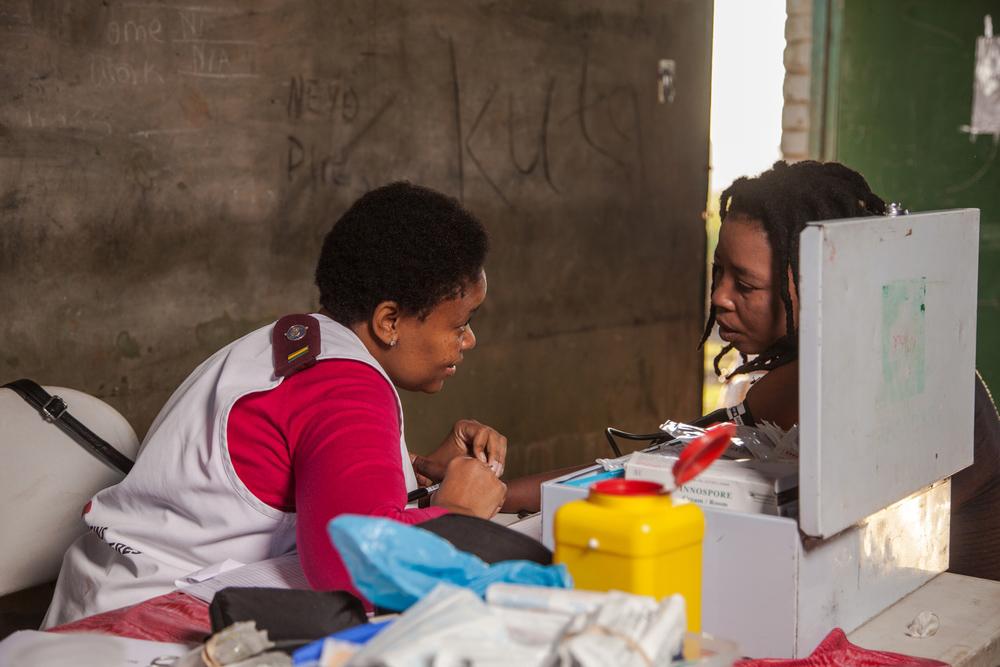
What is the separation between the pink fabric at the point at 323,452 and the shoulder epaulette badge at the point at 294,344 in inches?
0.7

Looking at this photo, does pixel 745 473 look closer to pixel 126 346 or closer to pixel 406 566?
pixel 406 566

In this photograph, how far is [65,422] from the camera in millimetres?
2137

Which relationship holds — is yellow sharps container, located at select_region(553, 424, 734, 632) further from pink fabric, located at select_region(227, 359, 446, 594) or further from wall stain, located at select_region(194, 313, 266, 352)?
wall stain, located at select_region(194, 313, 266, 352)

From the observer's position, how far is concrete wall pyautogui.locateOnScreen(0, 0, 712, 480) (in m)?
3.32

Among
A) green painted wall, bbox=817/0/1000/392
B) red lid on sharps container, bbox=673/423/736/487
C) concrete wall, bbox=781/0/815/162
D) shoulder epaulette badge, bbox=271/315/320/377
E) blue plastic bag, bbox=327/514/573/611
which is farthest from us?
concrete wall, bbox=781/0/815/162

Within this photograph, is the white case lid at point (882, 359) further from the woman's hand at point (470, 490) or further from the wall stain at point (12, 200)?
the wall stain at point (12, 200)

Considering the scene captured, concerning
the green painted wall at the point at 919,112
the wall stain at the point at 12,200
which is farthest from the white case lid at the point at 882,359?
the green painted wall at the point at 919,112

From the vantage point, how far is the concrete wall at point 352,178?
332 centimetres

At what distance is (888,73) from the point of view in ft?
18.7

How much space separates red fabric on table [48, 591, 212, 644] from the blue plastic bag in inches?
17.4

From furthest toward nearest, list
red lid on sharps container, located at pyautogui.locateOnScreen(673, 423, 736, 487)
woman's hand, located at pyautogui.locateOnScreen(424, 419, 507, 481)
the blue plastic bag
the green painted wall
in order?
the green painted wall, woman's hand, located at pyautogui.locateOnScreen(424, 419, 507, 481), red lid on sharps container, located at pyautogui.locateOnScreen(673, 423, 736, 487), the blue plastic bag

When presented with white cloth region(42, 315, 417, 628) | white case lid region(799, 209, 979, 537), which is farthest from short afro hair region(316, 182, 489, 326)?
white case lid region(799, 209, 979, 537)

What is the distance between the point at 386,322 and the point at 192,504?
18.9 inches

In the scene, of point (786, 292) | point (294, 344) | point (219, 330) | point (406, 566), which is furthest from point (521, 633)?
point (219, 330)
